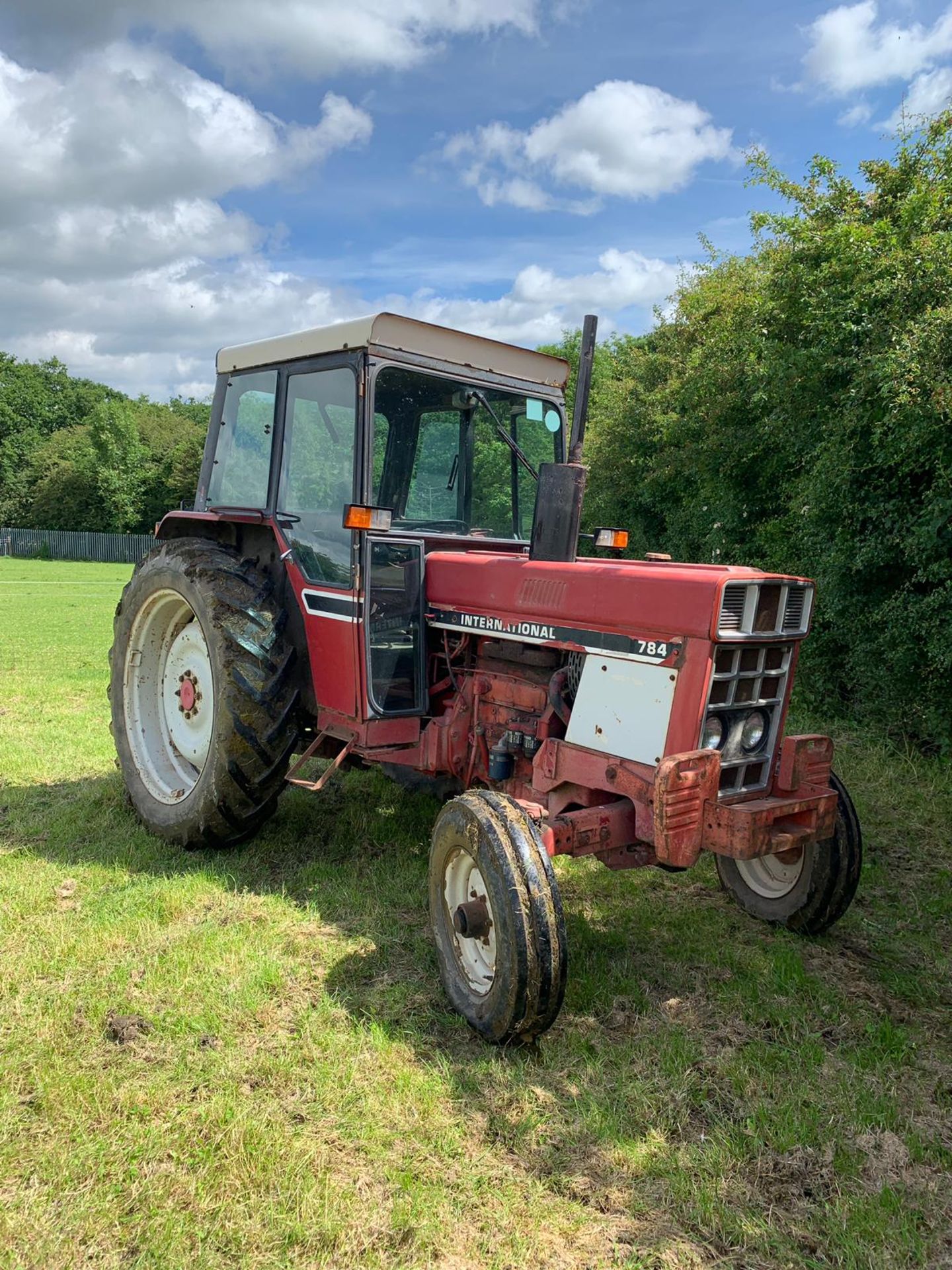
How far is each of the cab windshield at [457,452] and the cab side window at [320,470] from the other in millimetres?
147

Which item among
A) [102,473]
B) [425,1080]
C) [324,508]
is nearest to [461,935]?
[425,1080]

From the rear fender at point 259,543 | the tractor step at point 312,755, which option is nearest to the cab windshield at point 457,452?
the rear fender at point 259,543

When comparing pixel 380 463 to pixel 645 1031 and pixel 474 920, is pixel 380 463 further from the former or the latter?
pixel 645 1031

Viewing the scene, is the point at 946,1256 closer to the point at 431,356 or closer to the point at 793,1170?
the point at 793,1170

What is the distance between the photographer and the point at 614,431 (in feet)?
48.8

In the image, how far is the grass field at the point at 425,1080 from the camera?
224 cm

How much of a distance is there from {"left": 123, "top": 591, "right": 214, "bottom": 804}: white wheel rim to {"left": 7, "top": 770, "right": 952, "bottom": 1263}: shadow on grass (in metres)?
0.35

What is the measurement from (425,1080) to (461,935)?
20.6 inches

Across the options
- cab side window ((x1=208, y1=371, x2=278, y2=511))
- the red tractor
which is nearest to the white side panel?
the red tractor

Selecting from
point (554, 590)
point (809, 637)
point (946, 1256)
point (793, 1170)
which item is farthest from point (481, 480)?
point (809, 637)

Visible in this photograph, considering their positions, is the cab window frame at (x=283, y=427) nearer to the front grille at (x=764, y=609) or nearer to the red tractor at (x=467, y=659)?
the red tractor at (x=467, y=659)

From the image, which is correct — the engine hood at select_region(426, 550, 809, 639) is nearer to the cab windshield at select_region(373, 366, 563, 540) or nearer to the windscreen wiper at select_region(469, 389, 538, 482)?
the cab windshield at select_region(373, 366, 563, 540)

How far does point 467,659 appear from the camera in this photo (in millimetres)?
4242

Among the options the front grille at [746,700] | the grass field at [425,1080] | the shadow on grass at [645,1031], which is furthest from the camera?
the front grille at [746,700]
